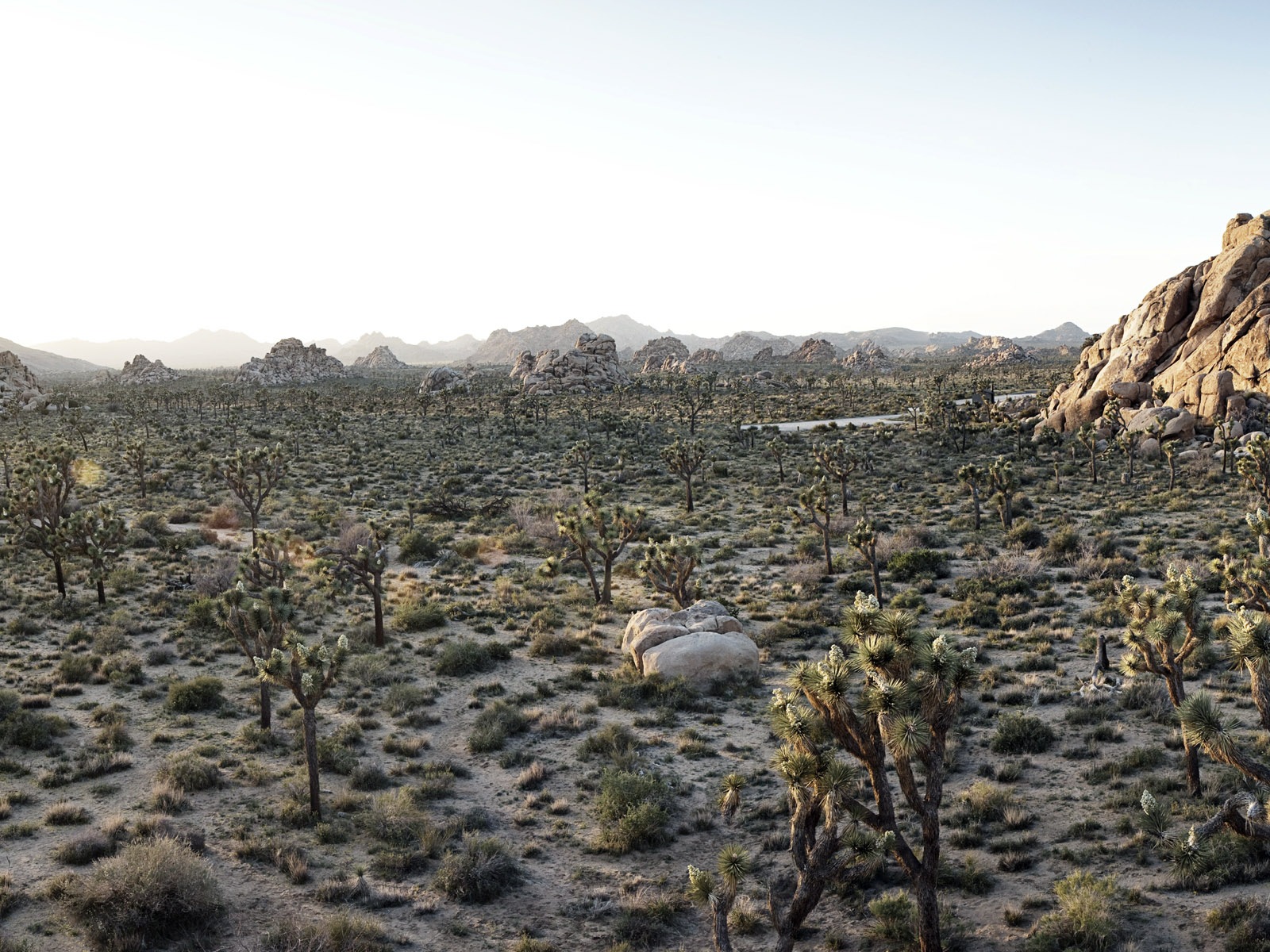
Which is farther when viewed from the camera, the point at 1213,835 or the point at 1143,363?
the point at 1143,363

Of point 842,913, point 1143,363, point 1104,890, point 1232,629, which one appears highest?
point 1143,363

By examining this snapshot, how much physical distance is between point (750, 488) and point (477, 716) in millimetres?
29574

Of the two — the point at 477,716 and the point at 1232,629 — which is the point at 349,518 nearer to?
the point at 477,716

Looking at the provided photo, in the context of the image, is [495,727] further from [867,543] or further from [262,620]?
[867,543]

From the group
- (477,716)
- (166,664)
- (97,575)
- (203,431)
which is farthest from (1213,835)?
(203,431)

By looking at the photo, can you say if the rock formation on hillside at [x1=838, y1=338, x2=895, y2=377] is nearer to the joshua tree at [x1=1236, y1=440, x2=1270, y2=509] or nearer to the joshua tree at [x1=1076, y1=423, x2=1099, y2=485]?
the joshua tree at [x1=1076, y1=423, x2=1099, y2=485]

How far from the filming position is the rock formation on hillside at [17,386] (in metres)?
89.1

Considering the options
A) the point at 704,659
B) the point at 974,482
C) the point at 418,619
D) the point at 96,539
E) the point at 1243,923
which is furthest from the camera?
the point at 974,482

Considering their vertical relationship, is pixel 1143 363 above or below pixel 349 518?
above

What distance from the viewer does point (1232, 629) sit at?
10.3m

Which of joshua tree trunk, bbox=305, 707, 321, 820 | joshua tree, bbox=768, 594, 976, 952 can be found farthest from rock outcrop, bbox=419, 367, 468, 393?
joshua tree, bbox=768, 594, 976, 952

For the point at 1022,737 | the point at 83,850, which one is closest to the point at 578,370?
the point at 1022,737

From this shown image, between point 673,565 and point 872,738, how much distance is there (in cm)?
1471

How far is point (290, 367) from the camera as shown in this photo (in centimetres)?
15350
